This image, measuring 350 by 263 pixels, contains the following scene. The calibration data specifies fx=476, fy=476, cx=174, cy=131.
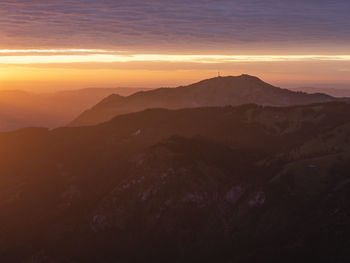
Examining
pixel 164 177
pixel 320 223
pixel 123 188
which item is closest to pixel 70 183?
pixel 123 188

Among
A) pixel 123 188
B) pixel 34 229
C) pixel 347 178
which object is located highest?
pixel 347 178

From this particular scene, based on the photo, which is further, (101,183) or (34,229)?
(101,183)

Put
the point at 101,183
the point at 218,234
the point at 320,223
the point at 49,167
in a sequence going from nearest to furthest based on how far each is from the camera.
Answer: the point at 320,223
the point at 218,234
the point at 101,183
the point at 49,167

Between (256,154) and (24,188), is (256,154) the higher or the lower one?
the higher one

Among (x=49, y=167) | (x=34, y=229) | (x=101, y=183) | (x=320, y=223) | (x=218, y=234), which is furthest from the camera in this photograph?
(x=49, y=167)

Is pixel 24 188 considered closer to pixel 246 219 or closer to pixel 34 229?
pixel 34 229

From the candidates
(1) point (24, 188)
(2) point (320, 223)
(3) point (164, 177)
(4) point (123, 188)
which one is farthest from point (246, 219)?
(1) point (24, 188)
